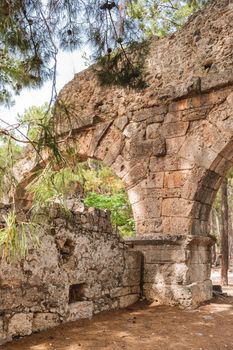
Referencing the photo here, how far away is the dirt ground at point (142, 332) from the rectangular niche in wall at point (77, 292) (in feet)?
0.81

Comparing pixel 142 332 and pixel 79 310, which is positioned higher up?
pixel 79 310

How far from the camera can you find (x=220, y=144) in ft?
18.8

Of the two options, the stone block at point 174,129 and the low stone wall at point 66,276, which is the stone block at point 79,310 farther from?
the stone block at point 174,129

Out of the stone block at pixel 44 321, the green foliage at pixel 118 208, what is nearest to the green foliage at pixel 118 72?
the stone block at pixel 44 321

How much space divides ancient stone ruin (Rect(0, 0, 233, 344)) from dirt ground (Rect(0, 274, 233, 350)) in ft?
1.26

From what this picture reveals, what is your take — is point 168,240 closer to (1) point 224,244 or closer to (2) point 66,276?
(2) point 66,276

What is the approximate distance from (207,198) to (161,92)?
190 cm

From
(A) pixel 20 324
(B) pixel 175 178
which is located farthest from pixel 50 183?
(B) pixel 175 178

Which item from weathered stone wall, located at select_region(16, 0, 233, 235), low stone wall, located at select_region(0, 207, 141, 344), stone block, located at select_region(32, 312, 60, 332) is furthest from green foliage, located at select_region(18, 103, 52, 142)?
weathered stone wall, located at select_region(16, 0, 233, 235)

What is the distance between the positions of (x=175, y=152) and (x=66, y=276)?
9.40ft

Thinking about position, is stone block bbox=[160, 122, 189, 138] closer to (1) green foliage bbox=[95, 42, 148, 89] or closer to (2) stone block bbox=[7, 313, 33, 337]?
(1) green foliage bbox=[95, 42, 148, 89]

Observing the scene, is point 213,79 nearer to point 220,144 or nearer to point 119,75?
point 220,144

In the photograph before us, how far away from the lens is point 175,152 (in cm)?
609

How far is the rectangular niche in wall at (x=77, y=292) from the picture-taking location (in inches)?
167
